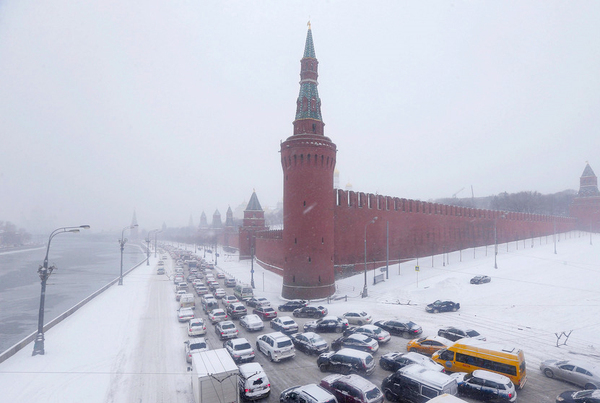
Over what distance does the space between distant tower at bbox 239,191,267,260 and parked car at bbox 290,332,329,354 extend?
49719 mm

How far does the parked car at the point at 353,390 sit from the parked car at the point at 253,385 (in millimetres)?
2209

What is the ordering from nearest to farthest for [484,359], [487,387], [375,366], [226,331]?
[487,387]
[484,359]
[375,366]
[226,331]

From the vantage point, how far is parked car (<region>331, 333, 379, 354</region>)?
16.8 metres

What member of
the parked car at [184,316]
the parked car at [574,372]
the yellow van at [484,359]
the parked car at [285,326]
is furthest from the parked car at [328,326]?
the parked car at [574,372]

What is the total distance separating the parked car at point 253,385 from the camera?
40.5 ft

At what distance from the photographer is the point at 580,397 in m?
11.3

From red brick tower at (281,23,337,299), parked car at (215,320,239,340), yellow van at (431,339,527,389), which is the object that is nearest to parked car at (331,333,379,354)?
yellow van at (431,339,527,389)

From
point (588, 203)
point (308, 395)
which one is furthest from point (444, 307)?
point (588, 203)

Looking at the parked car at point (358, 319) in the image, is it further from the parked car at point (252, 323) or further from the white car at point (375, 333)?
the parked car at point (252, 323)

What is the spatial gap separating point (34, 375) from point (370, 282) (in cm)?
2837

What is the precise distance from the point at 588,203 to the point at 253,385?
111 metres

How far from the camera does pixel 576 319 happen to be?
2117 centimetres

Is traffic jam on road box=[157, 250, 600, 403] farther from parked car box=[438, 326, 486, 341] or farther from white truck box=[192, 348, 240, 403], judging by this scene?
white truck box=[192, 348, 240, 403]

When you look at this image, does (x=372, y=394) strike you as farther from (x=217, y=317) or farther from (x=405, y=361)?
(x=217, y=317)
